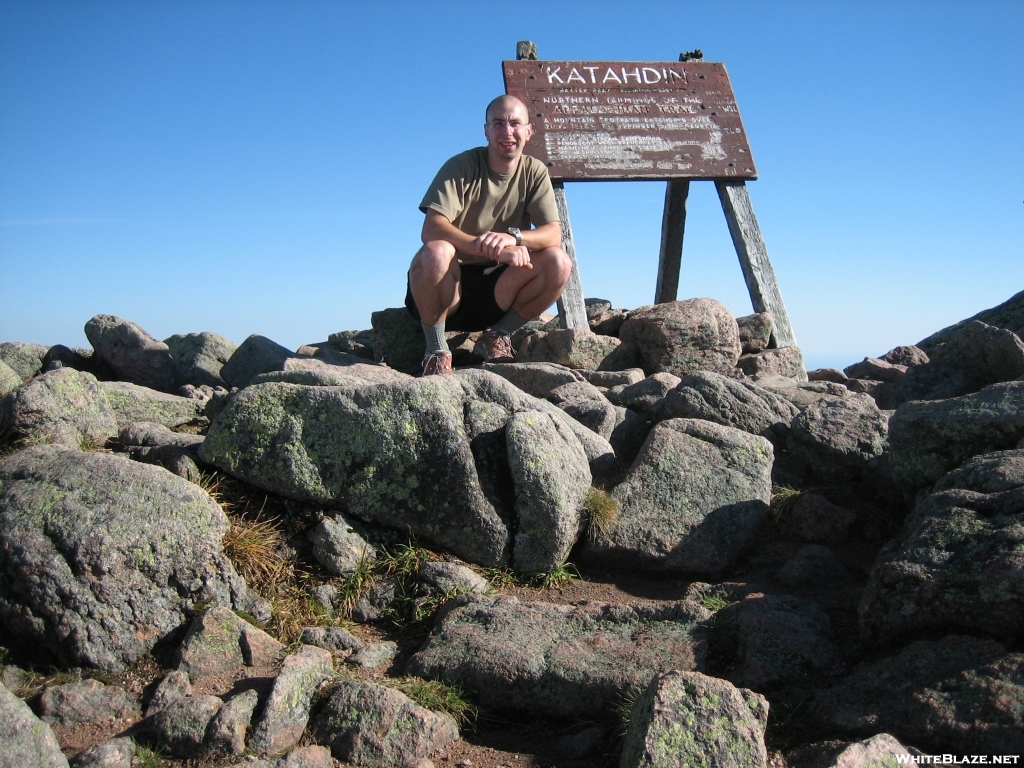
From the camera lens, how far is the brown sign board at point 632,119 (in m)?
11.5

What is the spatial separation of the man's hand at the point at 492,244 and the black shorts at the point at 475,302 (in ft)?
3.34

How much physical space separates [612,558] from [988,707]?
248 centimetres

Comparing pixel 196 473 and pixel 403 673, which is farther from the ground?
pixel 196 473

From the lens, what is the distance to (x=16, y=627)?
4.56 metres

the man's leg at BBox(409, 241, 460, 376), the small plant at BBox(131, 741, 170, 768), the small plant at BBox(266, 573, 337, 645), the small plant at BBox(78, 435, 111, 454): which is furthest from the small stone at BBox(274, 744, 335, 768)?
the man's leg at BBox(409, 241, 460, 376)

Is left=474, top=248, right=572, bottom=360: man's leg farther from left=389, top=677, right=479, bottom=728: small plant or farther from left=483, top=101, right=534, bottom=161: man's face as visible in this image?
left=389, top=677, right=479, bottom=728: small plant

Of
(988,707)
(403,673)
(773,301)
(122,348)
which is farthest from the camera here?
(773,301)

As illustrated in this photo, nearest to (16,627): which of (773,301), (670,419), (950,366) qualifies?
(670,419)

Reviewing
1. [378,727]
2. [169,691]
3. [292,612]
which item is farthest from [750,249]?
[169,691]

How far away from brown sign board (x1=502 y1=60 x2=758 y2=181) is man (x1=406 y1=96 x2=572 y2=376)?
99.2 inches

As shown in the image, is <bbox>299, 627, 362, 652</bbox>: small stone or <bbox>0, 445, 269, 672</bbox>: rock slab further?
<bbox>299, 627, 362, 652</bbox>: small stone

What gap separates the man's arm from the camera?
823 cm

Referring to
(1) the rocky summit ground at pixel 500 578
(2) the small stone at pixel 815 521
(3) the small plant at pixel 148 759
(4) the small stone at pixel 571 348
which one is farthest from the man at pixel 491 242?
(3) the small plant at pixel 148 759

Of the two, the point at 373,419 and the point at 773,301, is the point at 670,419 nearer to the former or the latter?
the point at 373,419
